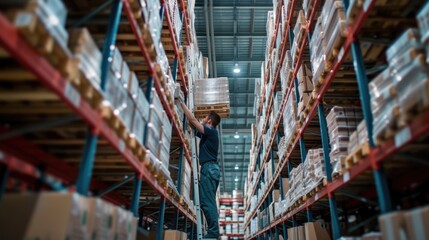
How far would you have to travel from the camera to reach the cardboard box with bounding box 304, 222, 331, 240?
5062 mm

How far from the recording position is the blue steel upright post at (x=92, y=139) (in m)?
2.71

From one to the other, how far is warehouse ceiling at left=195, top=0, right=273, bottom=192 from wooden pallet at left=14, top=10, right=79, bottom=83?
11269 millimetres

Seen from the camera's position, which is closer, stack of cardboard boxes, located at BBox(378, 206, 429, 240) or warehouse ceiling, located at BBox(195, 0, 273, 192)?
stack of cardboard boxes, located at BBox(378, 206, 429, 240)

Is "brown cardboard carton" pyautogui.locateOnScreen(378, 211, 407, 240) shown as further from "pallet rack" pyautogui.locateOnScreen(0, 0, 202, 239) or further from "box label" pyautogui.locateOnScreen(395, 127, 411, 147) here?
"pallet rack" pyautogui.locateOnScreen(0, 0, 202, 239)

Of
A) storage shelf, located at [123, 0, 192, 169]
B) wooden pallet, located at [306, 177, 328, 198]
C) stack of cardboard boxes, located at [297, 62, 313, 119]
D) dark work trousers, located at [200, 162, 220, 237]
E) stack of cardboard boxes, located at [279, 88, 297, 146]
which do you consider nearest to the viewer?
storage shelf, located at [123, 0, 192, 169]

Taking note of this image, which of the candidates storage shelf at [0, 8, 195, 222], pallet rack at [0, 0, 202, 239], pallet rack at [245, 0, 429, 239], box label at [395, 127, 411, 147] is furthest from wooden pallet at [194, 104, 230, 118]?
box label at [395, 127, 411, 147]

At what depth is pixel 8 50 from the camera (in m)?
1.83

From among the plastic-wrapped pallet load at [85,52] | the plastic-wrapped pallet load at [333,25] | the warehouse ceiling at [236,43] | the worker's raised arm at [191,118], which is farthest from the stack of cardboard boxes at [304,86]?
the warehouse ceiling at [236,43]

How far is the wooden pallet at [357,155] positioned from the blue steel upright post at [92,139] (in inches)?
95.0

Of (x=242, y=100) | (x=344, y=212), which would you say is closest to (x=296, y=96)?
(x=344, y=212)

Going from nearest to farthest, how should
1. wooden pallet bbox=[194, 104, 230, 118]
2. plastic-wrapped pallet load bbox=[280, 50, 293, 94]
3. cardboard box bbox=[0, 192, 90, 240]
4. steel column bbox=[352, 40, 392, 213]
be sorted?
cardboard box bbox=[0, 192, 90, 240], steel column bbox=[352, 40, 392, 213], plastic-wrapped pallet load bbox=[280, 50, 293, 94], wooden pallet bbox=[194, 104, 230, 118]

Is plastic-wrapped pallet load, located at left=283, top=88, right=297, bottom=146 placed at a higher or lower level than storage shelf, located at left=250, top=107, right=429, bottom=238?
higher

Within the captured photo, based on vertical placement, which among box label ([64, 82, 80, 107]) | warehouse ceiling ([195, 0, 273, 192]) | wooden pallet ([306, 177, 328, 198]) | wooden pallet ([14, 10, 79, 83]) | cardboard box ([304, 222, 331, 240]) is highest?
warehouse ceiling ([195, 0, 273, 192])

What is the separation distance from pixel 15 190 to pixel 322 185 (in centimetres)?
378
